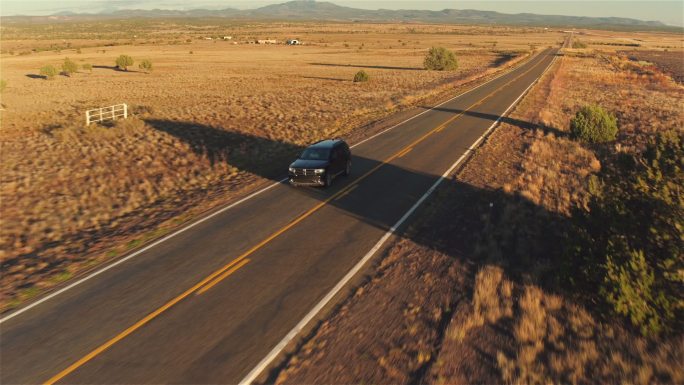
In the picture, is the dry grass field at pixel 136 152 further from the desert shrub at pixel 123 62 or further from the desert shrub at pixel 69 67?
the desert shrub at pixel 123 62

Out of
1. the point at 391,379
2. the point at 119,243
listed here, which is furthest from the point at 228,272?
the point at 391,379

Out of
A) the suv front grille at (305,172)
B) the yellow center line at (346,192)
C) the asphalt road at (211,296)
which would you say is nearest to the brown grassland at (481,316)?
the asphalt road at (211,296)

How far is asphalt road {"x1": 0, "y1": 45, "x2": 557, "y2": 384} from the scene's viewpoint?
8047mm

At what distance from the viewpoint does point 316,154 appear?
59.5 feet

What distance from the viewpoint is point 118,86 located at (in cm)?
5312

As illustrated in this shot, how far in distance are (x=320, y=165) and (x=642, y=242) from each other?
11314 mm

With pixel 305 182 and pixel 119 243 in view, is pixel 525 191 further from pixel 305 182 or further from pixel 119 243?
pixel 119 243

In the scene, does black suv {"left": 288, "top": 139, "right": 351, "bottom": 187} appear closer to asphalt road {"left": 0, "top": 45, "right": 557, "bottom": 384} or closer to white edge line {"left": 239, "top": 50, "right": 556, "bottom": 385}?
asphalt road {"left": 0, "top": 45, "right": 557, "bottom": 384}

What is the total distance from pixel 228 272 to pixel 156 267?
2116 mm

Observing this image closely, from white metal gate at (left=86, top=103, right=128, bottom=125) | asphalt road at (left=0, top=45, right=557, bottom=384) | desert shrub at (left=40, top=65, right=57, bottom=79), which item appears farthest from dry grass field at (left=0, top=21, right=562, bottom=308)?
desert shrub at (left=40, top=65, right=57, bottom=79)

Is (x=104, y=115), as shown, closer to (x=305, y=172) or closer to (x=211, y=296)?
(x=305, y=172)

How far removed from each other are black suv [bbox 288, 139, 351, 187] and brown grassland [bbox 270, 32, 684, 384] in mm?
4491

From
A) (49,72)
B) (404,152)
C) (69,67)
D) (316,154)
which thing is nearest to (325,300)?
(316,154)

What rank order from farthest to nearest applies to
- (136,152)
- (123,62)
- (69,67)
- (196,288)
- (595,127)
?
(123,62) < (69,67) < (595,127) < (136,152) < (196,288)
